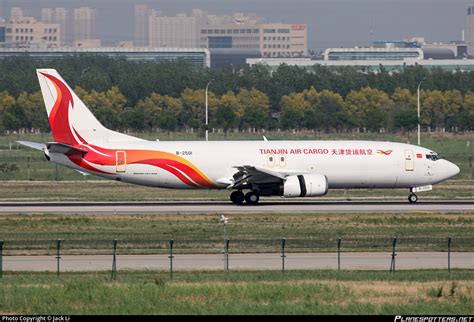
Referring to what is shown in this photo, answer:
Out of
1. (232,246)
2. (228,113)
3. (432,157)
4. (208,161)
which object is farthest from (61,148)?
(228,113)

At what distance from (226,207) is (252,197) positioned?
242cm

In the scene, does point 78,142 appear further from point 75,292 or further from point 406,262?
point 75,292

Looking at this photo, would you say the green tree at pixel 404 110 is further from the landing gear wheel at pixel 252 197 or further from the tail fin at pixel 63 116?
the tail fin at pixel 63 116

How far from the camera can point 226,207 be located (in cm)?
6216

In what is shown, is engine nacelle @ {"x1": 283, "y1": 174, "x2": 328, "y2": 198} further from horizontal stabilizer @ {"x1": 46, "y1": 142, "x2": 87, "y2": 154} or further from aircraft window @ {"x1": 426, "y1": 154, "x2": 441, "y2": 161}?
horizontal stabilizer @ {"x1": 46, "y1": 142, "x2": 87, "y2": 154}

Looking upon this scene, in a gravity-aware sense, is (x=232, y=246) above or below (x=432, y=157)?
below

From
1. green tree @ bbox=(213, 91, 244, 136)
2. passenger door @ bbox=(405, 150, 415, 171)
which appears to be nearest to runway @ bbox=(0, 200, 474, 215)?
passenger door @ bbox=(405, 150, 415, 171)

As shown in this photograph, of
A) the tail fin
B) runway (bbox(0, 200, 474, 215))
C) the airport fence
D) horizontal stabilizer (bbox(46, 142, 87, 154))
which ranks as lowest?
the airport fence

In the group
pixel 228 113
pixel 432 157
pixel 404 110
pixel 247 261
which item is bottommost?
pixel 247 261

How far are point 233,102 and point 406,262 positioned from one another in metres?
109

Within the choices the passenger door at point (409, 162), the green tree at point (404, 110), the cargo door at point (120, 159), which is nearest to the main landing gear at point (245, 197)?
the cargo door at point (120, 159)

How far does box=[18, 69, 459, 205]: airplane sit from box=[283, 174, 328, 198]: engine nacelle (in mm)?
113

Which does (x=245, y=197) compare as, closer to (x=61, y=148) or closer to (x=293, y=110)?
(x=61, y=148)

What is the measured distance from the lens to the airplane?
208ft
